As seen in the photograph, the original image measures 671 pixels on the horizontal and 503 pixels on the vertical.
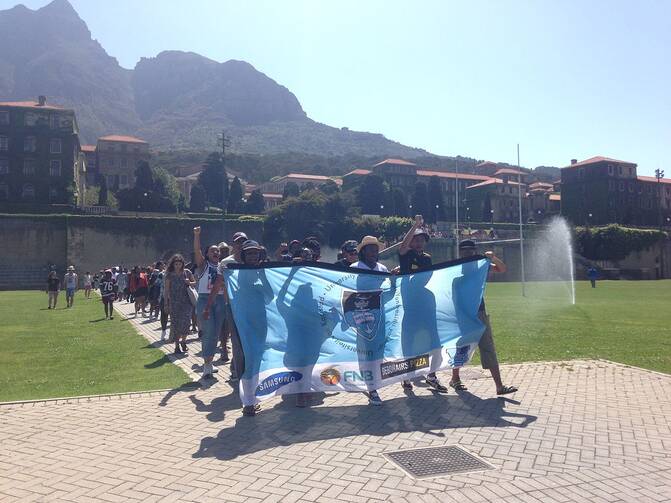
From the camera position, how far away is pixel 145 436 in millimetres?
5641

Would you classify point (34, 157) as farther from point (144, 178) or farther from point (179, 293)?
point (179, 293)

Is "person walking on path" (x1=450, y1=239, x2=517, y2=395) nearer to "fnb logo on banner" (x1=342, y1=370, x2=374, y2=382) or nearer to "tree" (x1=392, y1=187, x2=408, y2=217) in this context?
"fnb logo on banner" (x1=342, y1=370, x2=374, y2=382)

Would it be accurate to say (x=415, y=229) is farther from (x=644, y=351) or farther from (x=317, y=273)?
(x=644, y=351)

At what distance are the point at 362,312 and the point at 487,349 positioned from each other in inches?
73.9

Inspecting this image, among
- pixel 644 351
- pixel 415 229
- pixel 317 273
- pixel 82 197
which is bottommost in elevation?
pixel 644 351

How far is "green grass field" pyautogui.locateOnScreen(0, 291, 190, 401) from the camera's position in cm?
795

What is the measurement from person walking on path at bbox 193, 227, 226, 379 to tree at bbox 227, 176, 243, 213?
7934 cm

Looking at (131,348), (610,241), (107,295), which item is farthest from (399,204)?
(131,348)

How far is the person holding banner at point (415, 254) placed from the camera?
773cm

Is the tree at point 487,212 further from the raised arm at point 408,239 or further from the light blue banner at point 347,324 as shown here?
the light blue banner at point 347,324

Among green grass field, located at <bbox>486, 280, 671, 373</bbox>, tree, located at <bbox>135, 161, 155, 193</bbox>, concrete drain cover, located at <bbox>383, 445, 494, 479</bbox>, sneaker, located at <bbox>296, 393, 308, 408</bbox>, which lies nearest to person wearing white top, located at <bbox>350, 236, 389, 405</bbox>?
sneaker, located at <bbox>296, 393, 308, 408</bbox>

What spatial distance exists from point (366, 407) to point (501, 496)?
2750mm

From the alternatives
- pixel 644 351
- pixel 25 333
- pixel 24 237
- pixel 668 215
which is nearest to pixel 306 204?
pixel 24 237

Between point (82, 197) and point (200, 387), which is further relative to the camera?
point (82, 197)
